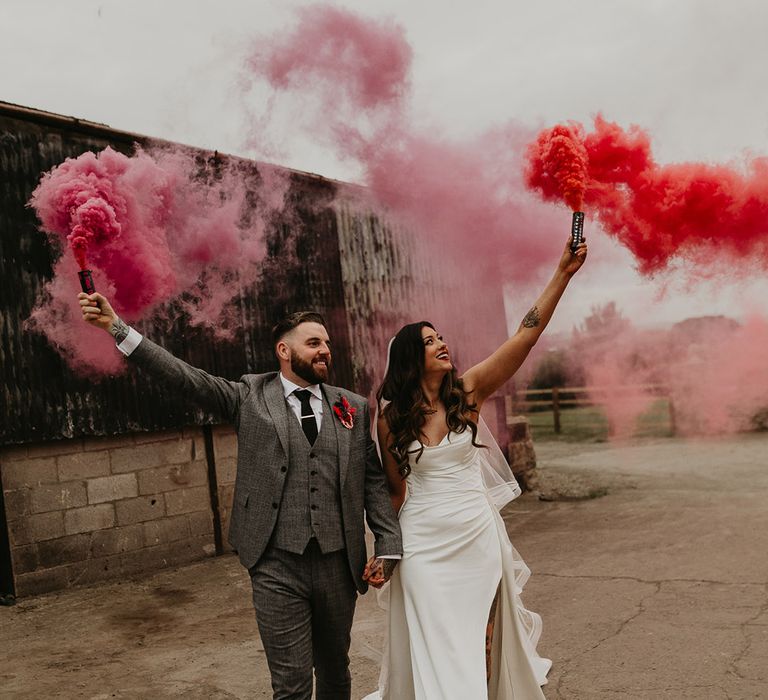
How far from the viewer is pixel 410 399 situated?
12.0ft

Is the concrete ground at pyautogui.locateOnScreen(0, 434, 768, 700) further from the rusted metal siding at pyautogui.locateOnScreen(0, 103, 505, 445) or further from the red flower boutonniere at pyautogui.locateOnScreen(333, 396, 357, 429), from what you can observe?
the red flower boutonniere at pyautogui.locateOnScreen(333, 396, 357, 429)

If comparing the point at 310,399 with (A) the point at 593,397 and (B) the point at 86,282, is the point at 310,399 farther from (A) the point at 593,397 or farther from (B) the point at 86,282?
(A) the point at 593,397

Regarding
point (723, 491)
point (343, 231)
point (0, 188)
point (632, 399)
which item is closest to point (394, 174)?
point (343, 231)

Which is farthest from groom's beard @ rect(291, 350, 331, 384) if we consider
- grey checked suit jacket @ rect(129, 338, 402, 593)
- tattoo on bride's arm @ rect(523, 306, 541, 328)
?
tattoo on bride's arm @ rect(523, 306, 541, 328)

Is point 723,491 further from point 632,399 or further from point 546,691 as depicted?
point 632,399

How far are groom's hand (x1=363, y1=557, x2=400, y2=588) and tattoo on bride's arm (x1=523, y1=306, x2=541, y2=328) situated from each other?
1301 millimetres

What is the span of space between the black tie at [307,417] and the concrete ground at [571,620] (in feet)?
6.70

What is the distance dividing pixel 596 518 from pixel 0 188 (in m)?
7.81

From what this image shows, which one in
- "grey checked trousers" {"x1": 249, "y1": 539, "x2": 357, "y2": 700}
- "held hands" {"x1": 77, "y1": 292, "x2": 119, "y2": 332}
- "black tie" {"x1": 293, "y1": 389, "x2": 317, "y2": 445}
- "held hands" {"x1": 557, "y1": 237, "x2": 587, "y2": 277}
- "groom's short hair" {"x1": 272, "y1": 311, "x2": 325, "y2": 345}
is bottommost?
"grey checked trousers" {"x1": 249, "y1": 539, "x2": 357, "y2": 700}

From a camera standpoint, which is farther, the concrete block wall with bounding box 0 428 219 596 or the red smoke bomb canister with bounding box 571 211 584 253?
the concrete block wall with bounding box 0 428 219 596

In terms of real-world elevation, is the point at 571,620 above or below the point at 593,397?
below

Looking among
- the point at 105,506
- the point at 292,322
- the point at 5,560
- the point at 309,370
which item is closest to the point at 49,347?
the point at 105,506

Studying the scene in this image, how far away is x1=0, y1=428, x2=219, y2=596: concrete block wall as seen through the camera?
24.3 ft

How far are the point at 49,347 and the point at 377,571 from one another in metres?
5.53
